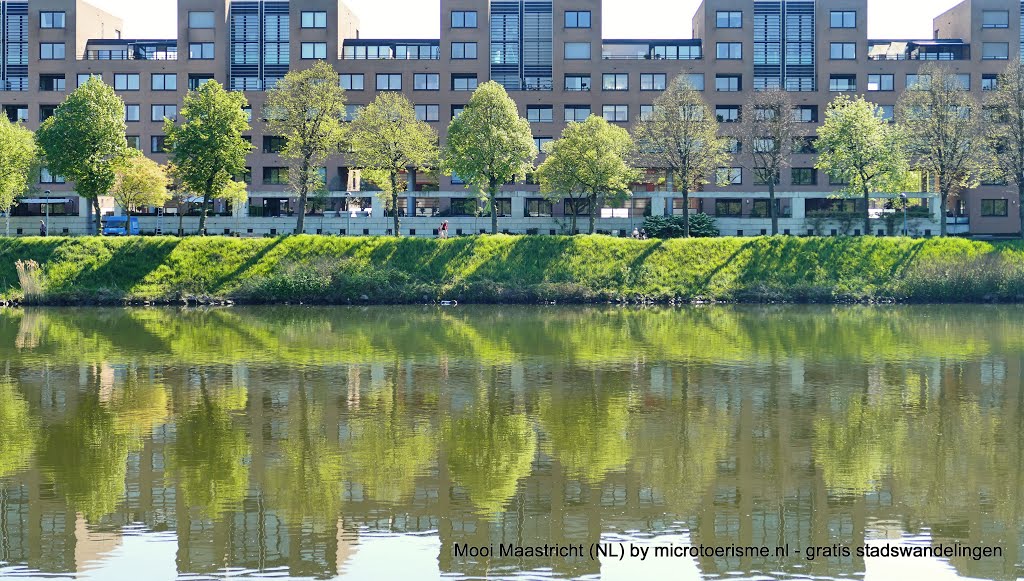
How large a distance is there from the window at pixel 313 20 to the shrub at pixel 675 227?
3972cm

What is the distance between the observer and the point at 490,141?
284ft

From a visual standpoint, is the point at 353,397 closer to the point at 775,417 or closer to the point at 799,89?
the point at 775,417

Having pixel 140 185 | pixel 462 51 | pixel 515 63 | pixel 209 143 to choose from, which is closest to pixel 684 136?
pixel 515 63

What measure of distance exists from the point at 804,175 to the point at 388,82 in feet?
Result: 134

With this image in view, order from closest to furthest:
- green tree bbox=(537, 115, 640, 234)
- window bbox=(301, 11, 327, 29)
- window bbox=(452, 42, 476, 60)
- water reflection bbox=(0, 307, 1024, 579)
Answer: water reflection bbox=(0, 307, 1024, 579) < green tree bbox=(537, 115, 640, 234) < window bbox=(301, 11, 327, 29) < window bbox=(452, 42, 476, 60)

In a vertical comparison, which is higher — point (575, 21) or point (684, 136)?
point (575, 21)

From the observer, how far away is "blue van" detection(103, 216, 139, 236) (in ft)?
309

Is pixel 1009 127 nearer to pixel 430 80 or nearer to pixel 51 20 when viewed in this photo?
pixel 430 80

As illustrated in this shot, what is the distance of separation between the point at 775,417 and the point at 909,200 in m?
77.0

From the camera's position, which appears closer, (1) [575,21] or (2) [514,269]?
(2) [514,269]

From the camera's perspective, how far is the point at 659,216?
93.8 m

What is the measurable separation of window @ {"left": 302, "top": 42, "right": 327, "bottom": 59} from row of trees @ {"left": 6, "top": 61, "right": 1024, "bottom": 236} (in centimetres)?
2199

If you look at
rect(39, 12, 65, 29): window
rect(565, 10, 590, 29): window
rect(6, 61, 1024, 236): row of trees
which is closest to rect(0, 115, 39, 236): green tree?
rect(6, 61, 1024, 236): row of trees

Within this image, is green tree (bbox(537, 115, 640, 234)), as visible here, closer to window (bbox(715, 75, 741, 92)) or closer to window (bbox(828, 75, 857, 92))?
window (bbox(715, 75, 741, 92))
